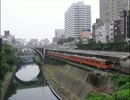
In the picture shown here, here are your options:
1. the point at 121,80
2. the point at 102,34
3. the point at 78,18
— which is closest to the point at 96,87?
the point at 121,80

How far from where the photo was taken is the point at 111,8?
79375 millimetres

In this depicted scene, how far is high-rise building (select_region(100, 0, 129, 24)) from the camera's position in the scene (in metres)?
76.4

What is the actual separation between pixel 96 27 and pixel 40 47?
57.4ft

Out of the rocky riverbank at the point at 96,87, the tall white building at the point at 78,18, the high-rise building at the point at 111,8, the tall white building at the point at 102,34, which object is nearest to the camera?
the rocky riverbank at the point at 96,87

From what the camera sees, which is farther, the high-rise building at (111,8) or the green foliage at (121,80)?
the high-rise building at (111,8)

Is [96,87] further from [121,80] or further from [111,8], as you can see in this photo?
[111,8]

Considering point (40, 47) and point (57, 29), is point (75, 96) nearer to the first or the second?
point (40, 47)

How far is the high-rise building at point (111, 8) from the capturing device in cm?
7638

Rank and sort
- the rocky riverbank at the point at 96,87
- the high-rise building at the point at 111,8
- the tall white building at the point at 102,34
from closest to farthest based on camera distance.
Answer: the rocky riverbank at the point at 96,87 < the tall white building at the point at 102,34 < the high-rise building at the point at 111,8

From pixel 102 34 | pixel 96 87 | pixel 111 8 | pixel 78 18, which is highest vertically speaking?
pixel 78 18

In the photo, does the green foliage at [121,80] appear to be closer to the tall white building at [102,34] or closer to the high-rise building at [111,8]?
the tall white building at [102,34]

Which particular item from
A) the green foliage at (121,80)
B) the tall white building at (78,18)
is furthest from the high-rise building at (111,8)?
the green foliage at (121,80)

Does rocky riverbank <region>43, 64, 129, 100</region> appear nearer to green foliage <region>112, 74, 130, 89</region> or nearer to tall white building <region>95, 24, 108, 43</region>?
green foliage <region>112, 74, 130, 89</region>

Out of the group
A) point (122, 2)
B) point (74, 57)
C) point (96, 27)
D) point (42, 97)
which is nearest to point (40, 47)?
point (96, 27)
